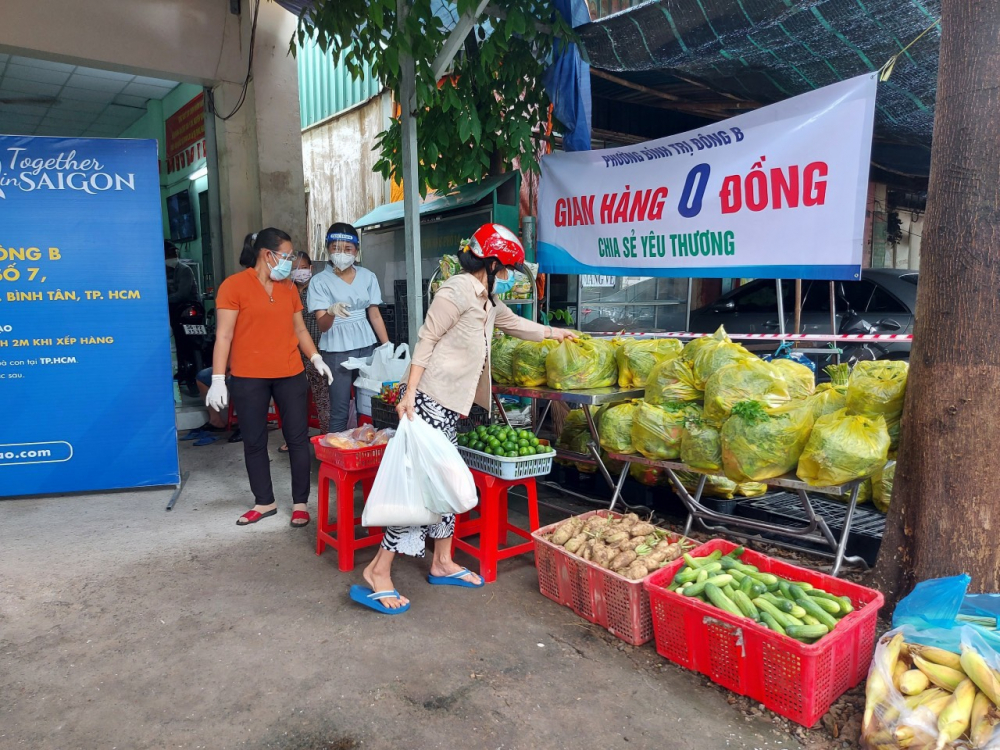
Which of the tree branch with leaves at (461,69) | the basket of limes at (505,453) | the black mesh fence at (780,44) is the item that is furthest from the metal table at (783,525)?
the tree branch with leaves at (461,69)

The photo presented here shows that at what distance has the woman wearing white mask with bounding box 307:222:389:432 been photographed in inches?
206

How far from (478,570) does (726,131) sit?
3327 millimetres

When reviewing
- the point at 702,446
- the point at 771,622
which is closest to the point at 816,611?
the point at 771,622

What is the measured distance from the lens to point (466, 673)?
9.00 ft

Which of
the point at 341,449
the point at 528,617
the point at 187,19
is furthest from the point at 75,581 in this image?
the point at 187,19

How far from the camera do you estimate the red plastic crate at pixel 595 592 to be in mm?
2939

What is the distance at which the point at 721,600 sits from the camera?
8.58 feet

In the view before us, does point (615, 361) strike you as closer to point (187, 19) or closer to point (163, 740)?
point (163, 740)

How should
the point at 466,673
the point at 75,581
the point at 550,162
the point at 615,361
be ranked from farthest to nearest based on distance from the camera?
the point at 550,162 → the point at 615,361 → the point at 75,581 → the point at 466,673

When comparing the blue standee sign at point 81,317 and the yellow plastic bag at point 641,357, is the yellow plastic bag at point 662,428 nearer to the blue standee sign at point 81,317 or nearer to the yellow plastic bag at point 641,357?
the yellow plastic bag at point 641,357

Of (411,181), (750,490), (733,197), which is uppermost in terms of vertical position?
(411,181)

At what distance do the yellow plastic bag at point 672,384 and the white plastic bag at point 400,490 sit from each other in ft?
4.94

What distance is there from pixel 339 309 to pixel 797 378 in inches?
129

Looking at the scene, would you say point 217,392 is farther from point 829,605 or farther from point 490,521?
point 829,605
